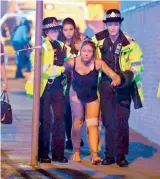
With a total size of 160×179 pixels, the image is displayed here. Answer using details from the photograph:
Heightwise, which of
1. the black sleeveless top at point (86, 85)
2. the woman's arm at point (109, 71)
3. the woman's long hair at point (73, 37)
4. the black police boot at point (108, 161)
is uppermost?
the woman's long hair at point (73, 37)

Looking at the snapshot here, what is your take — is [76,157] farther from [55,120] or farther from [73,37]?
[73,37]

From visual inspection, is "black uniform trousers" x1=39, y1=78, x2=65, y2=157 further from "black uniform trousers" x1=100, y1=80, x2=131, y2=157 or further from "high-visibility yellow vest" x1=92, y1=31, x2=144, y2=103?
"high-visibility yellow vest" x1=92, y1=31, x2=144, y2=103

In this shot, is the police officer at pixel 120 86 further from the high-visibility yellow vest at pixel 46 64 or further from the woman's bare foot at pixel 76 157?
the high-visibility yellow vest at pixel 46 64

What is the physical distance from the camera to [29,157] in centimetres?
990

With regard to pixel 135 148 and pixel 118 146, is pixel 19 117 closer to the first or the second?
pixel 135 148

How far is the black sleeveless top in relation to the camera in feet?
30.5

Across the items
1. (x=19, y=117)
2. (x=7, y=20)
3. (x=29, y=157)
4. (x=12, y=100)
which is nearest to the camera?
(x=29, y=157)

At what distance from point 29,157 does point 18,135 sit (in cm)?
216

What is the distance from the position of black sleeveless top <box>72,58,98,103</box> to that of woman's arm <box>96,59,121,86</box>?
112mm

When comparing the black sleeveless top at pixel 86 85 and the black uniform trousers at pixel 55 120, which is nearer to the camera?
the black sleeveless top at pixel 86 85

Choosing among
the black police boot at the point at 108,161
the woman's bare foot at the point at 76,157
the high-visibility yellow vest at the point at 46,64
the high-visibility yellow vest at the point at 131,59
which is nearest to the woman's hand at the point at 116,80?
the high-visibility yellow vest at the point at 131,59

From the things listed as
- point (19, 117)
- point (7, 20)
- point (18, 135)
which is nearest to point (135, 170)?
point (18, 135)

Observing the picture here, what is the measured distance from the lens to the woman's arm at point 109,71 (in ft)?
29.8

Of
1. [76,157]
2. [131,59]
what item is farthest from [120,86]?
[76,157]
